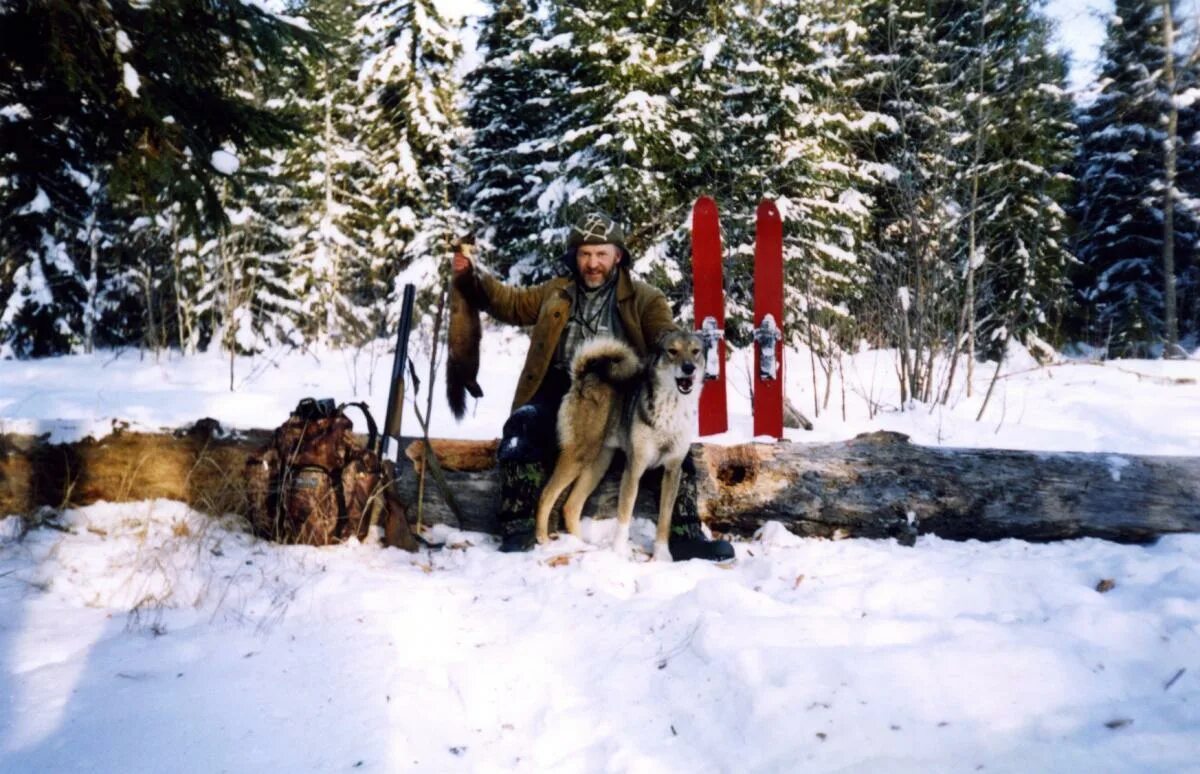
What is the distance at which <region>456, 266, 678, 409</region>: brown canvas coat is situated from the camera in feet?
13.7

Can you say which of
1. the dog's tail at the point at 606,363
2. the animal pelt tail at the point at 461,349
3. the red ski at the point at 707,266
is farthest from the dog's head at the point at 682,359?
the red ski at the point at 707,266

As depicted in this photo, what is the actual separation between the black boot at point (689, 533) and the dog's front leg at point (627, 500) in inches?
10.7

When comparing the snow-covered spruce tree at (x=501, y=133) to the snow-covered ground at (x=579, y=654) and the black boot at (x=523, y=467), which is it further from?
the snow-covered ground at (x=579, y=654)

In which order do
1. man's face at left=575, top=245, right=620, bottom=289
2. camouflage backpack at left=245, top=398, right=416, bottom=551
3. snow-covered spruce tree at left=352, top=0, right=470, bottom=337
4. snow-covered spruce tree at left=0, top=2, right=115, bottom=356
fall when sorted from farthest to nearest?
1. snow-covered spruce tree at left=352, top=0, right=470, bottom=337
2. snow-covered spruce tree at left=0, top=2, right=115, bottom=356
3. man's face at left=575, top=245, right=620, bottom=289
4. camouflage backpack at left=245, top=398, right=416, bottom=551

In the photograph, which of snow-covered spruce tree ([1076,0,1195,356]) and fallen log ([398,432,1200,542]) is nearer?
fallen log ([398,432,1200,542])

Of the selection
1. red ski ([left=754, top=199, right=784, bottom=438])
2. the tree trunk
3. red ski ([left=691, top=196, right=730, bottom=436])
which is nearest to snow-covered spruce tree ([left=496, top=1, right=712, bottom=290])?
red ski ([left=691, top=196, right=730, bottom=436])

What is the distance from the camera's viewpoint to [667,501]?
383 centimetres

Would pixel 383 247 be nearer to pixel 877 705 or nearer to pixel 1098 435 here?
pixel 1098 435

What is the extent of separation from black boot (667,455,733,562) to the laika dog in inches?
3.9

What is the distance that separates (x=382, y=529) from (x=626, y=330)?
1.92 metres

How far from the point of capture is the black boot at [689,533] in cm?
373

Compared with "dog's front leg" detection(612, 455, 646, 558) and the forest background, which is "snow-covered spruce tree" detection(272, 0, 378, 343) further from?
"dog's front leg" detection(612, 455, 646, 558)

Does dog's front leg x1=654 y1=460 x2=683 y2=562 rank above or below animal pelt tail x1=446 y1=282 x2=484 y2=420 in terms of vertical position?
below

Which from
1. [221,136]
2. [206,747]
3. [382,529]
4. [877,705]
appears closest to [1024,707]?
[877,705]
